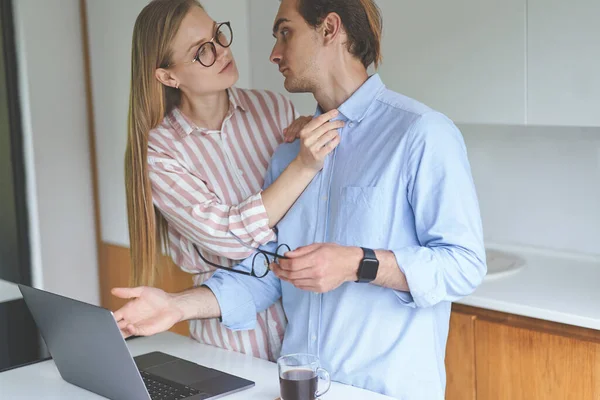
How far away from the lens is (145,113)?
228cm

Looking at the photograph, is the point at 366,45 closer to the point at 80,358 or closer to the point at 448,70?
the point at 448,70

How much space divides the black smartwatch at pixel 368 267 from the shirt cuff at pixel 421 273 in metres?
0.05

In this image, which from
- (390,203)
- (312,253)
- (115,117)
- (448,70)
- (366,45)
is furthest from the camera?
(115,117)

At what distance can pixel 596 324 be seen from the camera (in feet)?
7.66

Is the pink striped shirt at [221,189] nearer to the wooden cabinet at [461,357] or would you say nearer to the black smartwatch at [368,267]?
the black smartwatch at [368,267]

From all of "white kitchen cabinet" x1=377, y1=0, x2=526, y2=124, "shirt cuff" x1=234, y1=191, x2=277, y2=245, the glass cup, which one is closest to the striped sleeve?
"shirt cuff" x1=234, y1=191, x2=277, y2=245

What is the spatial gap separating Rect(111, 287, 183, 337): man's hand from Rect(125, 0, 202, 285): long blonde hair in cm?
25

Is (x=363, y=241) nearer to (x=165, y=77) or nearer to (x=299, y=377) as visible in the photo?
(x=299, y=377)

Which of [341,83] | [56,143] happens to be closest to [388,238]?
[341,83]

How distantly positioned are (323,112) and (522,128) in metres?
1.23

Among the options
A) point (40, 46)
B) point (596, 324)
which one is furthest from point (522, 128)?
point (40, 46)

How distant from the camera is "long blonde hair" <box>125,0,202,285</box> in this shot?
2238mm

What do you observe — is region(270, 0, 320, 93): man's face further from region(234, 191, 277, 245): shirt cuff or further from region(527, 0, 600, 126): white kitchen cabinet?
region(527, 0, 600, 126): white kitchen cabinet

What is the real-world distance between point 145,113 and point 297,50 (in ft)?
1.56
